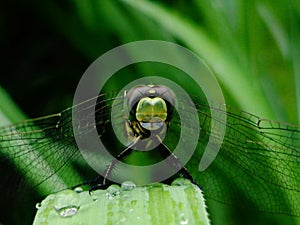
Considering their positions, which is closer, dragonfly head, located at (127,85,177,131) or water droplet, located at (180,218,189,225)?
water droplet, located at (180,218,189,225)

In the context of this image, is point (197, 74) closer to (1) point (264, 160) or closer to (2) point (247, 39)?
(2) point (247, 39)

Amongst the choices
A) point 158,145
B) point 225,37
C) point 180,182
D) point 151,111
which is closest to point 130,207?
point 180,182

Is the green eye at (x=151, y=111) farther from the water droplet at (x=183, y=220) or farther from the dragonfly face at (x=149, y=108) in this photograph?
the water droplet at (x=183, y=220)

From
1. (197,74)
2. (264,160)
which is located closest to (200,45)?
(197,74)

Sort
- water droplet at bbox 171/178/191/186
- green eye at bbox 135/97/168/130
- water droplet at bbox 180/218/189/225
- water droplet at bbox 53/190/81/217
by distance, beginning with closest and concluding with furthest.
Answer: water droplet at bbox 180/218/189/225 → water droplet at bbox 53/190/81/217 → water droplet at bbox 171/178/191/186 → green eye at bbox 135/97/168/130

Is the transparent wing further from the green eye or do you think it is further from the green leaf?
the green leaf

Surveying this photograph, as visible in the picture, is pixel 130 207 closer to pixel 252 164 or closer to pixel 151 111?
pixel 151 111

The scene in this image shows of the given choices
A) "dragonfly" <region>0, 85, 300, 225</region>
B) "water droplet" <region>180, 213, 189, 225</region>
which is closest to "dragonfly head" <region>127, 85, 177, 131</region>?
"dragonfly" <region>0, 85, 300, 225</region>

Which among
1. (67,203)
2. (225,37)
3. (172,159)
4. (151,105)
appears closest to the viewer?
(67,203)
